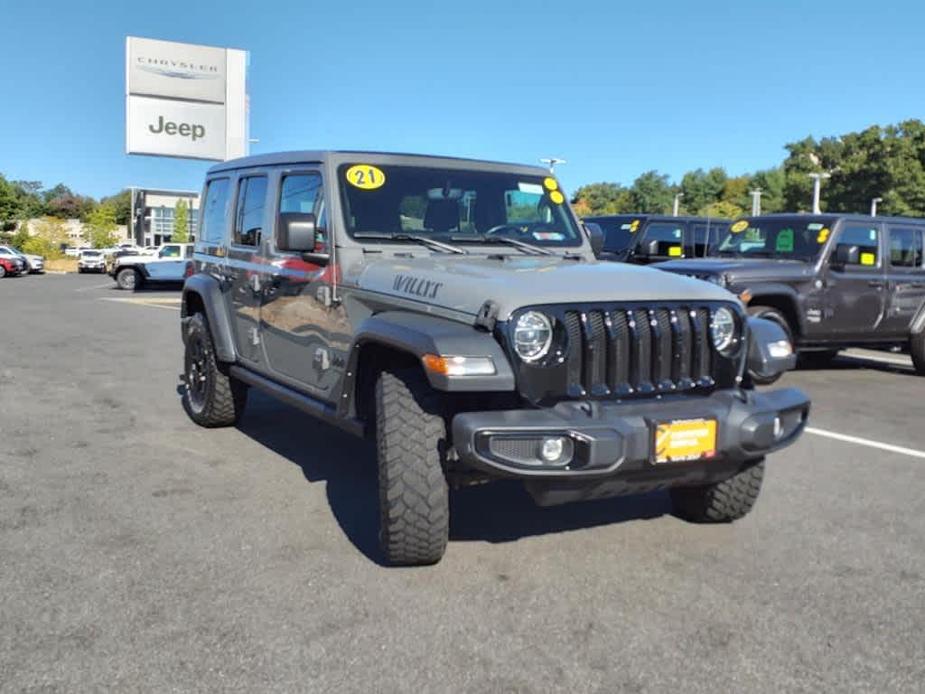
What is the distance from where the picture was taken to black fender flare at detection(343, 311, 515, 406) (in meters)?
3.41

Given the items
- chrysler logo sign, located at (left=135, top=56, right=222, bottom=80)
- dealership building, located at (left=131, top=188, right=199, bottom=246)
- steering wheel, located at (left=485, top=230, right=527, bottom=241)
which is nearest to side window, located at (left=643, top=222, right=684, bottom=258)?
steering wheel, located at (left=485, top=230, right=527, bottom=241)

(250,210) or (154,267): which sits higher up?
(250,210)

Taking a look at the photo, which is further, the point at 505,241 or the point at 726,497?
the point at 505,241

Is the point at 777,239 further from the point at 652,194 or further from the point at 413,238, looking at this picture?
the point at 652,194

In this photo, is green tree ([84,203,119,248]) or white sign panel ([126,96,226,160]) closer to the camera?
white sign panel ([126,96,226,160])

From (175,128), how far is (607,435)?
130ft

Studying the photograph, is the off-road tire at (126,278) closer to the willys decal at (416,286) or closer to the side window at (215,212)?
the side window at (215,212)

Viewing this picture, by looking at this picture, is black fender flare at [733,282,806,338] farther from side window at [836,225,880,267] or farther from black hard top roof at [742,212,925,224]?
black hard top roof at [742,212,925,224]

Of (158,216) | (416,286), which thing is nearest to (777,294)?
(416,286)

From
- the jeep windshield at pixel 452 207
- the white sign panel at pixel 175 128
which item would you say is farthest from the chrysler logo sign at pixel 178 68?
the jeep windshield at pixel 452 207

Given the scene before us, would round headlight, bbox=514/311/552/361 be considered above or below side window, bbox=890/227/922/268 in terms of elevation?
below

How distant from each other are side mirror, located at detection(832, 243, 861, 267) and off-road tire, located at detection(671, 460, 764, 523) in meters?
6.17

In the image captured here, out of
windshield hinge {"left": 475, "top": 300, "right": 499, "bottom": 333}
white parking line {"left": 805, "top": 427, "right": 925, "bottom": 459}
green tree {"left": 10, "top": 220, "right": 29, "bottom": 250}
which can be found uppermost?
green tree {"left": 10, "top": 220, "right": 29, "bottom": 250}

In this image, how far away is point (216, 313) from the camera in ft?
20.0
